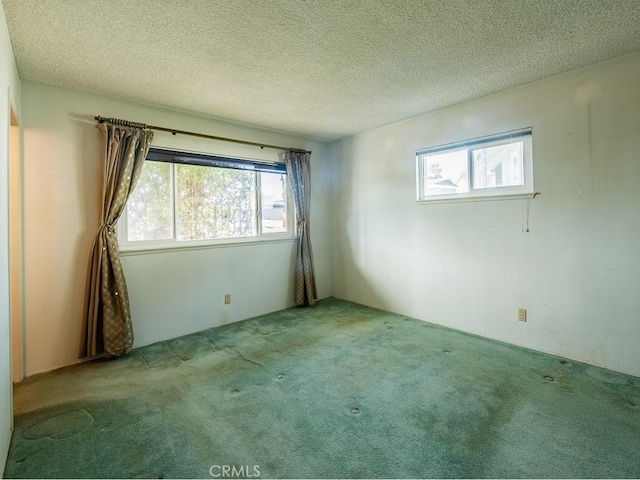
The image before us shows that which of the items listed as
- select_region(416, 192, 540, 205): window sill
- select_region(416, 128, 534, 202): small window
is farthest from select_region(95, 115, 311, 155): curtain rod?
select_region(416, 192, 540, 205): window sill

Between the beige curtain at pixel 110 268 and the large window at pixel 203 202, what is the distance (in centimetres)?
19

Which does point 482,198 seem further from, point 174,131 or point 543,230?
point 174,131

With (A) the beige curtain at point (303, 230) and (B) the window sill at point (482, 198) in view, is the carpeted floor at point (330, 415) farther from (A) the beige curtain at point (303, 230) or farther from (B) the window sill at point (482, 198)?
(B) the window sill at point (482, 198)

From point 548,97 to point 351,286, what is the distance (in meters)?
3.06

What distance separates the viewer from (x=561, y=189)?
8.64ft

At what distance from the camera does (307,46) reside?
2.10 meters

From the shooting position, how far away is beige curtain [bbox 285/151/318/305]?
13.8ft

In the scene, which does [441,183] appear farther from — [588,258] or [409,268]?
[588,258]

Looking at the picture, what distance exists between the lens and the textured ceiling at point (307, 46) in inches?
68.8

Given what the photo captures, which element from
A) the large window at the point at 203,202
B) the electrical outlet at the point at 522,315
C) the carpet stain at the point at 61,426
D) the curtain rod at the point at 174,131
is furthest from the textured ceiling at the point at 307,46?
the carpet stain at the point at 61,426
